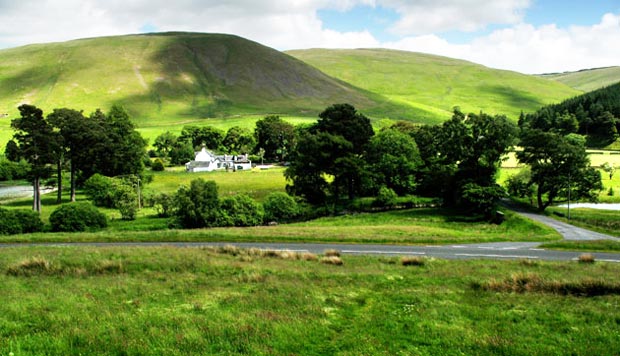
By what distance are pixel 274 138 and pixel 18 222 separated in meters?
105

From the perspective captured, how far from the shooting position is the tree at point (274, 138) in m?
148

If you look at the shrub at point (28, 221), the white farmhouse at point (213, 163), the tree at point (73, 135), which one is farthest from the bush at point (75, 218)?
the white farmhouse at point (213, 163)

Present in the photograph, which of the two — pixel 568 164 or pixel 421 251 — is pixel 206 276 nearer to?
pixel 421 251

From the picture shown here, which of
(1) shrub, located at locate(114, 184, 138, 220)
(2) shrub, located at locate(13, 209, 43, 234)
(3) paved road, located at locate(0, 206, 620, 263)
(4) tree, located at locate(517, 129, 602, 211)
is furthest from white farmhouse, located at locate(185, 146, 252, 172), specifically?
(3) paved road, located at locate(0, 206, 620, 263)

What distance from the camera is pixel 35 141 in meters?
64.1

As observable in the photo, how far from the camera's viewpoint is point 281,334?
12508mm

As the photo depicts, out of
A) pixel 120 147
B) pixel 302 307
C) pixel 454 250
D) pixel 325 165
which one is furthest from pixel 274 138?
pixel 302 307

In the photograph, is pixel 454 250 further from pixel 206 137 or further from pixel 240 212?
pixel 206 137

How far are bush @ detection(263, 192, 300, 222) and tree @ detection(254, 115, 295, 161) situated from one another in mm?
87305

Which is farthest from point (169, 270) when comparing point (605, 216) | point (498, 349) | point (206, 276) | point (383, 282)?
point (605, 216)

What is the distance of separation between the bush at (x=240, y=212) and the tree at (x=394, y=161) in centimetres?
2091

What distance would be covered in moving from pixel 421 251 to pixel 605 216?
119ft

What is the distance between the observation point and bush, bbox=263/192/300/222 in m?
57.3

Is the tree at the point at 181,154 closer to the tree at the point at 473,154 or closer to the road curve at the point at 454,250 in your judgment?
the tree at the point at 473,154
